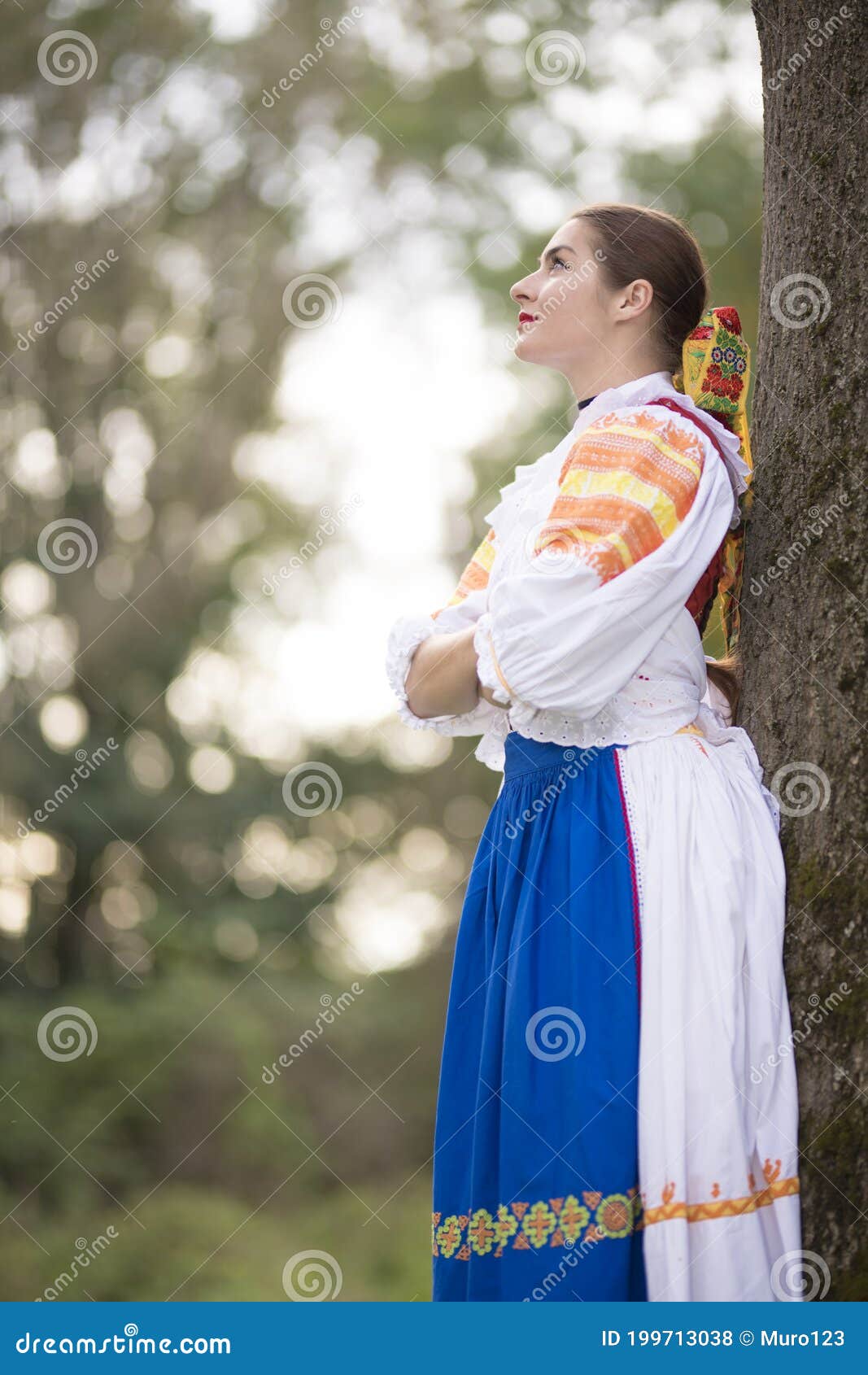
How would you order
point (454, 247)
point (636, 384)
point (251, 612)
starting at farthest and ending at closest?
point (251, 612) → point (454, 247) → point (636, 384)

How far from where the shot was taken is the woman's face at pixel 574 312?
78.7 inches

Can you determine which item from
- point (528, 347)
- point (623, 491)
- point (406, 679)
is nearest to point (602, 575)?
point (623, 491)

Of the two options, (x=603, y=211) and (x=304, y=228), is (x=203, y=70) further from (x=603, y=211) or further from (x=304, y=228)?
(x=603, y=211)

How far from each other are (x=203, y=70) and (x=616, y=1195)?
7.84 meters

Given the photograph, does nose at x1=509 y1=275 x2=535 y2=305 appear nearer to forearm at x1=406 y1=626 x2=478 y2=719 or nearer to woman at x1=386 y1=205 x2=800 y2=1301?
woman at x1=386 y1=205 x2=800 y2=1301

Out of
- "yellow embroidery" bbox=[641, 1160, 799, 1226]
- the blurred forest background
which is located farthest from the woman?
the blurred forest background

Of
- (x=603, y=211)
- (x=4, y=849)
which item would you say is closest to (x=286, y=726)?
(x=4, y=849)

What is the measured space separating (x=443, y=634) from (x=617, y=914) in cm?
48

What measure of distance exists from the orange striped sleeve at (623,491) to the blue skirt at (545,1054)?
11.3 inches

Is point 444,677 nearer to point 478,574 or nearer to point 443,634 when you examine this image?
point 443,634

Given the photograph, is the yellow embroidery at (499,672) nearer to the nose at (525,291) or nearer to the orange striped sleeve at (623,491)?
the orange striped sleeve at (623,491)

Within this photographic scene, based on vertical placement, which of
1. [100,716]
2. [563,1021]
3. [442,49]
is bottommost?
[563,1021]

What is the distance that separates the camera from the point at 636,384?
192 centimetres

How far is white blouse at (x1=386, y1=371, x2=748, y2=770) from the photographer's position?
65.0 inches
